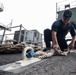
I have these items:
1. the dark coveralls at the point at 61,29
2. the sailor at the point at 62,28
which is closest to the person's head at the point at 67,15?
the sailor at the point at 62,28

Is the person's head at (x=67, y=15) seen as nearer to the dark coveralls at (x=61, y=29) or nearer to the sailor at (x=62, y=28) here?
the sailor at (x=62, y=28)

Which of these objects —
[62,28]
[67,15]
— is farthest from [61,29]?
[67,15]

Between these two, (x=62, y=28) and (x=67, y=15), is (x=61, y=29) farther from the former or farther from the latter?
(x=67, y=15)

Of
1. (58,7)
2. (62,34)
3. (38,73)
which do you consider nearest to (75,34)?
(62,34)

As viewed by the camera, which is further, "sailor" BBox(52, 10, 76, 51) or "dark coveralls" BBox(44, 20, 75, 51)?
"dark coveralls" BBox(44, 20, 75, 51)

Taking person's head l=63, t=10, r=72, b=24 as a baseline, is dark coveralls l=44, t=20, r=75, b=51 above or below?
below

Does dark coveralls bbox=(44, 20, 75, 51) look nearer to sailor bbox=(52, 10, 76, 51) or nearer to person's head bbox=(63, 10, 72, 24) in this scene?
sailor bbox=(52, 10, 76, 51)

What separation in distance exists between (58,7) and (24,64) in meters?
5.62

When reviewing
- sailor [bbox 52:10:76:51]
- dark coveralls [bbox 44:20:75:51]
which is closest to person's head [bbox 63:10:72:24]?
sailor [bbox 52:10:76:51]

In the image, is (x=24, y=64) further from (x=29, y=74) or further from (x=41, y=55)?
(x=41, y=55)

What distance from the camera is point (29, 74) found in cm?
105

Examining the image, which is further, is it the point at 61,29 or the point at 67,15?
the point at 61,29

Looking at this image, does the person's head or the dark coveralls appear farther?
Result: the dark coveralls

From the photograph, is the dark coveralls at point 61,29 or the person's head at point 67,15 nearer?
the person's head at point 67,15
